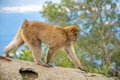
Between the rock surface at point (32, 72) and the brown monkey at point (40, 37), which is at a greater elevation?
the brown monkey at point (40, 37)

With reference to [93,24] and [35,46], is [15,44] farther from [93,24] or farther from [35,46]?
[93,24]

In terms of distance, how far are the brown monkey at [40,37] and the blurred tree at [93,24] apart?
58.4 ft

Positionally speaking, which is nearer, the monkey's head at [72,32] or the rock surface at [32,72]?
the rock surface at [32,72]

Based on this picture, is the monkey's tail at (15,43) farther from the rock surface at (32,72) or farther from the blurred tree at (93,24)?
the blurred tree at (93,24)

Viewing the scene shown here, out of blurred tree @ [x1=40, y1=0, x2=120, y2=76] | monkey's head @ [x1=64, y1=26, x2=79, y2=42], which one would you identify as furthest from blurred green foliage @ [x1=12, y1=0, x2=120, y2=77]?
monkey's head @ [x1=64, y1=26, x2=79, y2=42]

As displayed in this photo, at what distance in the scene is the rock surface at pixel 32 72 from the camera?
6.69 meters

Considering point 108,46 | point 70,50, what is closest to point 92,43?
point 108,46

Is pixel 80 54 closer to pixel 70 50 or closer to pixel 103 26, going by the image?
pixel 103 26

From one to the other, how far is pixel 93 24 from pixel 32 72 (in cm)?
1975

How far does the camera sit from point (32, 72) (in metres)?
7.10

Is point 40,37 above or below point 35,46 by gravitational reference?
above

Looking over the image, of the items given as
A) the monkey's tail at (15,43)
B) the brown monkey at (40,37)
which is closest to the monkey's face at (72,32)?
the brown monkey at (40,37)

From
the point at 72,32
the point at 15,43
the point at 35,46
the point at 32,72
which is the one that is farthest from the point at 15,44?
the point at 32,72

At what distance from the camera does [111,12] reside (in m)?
26.8
